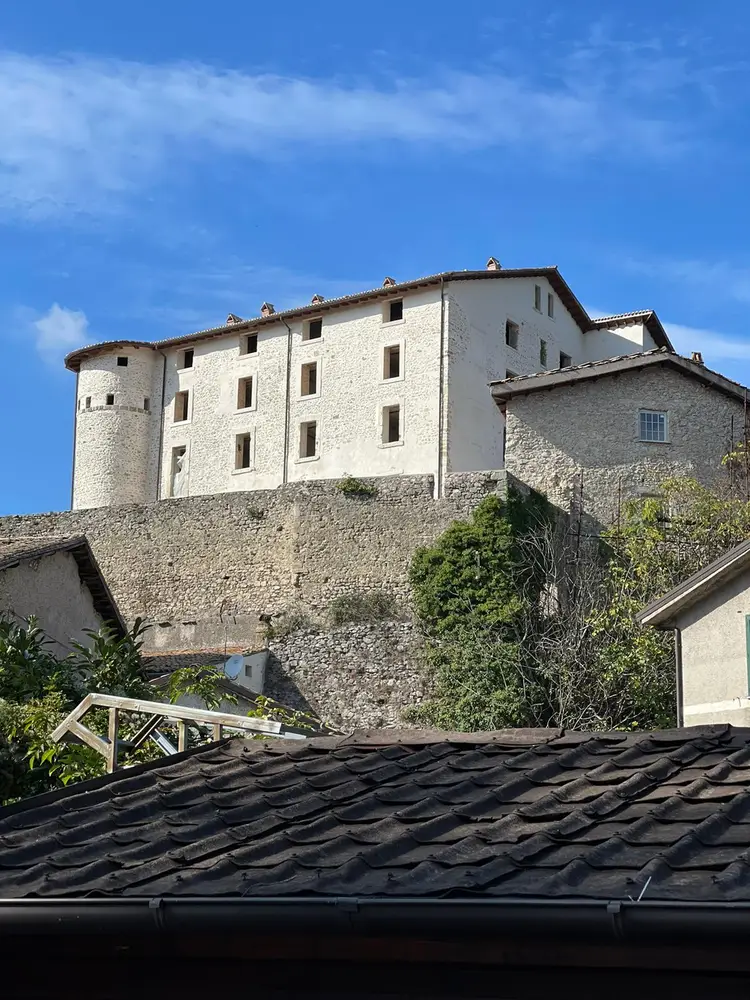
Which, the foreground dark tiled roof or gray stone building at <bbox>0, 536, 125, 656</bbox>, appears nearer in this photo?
the foreground dark tiled roof

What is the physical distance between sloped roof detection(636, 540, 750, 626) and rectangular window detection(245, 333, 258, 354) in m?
24.2

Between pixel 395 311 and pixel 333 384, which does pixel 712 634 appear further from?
pixel 333 384

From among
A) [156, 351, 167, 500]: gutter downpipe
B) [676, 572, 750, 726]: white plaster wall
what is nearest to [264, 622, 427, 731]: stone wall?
[676, 572, 750, 726]: white plaster wall

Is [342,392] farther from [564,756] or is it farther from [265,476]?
[564,756]

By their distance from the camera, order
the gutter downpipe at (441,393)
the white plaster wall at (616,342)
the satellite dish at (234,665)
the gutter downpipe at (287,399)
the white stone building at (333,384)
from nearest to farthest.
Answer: the satellite dish at (234,665) < the gutter downpipe at (441,393) < the white stone building at (333,384) < the gutter downpipe at (287,399) < the white plaster wall at (616,342)

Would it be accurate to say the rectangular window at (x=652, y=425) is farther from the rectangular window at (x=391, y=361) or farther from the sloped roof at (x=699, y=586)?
the sloped roof at (x=699, y=586)

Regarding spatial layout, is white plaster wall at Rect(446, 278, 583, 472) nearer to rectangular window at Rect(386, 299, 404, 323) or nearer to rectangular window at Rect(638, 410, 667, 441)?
rectangular window at Rect(386, 299, 404, 323)

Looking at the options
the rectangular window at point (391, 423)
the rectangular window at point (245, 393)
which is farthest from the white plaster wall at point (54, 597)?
the rectangular window at point (245, 393)

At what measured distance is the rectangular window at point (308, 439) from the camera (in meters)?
40.9

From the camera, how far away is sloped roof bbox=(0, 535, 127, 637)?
75.0 feet

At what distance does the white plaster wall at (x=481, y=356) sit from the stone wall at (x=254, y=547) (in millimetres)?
4732

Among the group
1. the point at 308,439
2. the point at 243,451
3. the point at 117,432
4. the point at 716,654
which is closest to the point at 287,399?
the point at 308,439

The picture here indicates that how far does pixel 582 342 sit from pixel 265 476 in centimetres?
1082

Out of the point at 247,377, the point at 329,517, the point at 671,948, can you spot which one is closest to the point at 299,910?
the point at 671,948
